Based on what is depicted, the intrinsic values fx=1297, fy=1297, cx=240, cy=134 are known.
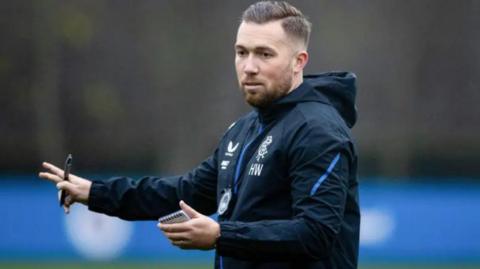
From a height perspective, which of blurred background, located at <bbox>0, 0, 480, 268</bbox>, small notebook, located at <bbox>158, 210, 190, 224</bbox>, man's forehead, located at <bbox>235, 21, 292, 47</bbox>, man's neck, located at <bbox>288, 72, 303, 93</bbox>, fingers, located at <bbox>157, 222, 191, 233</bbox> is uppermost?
blurred background, located at <bbox>0, 0, 480, 268</bbox>

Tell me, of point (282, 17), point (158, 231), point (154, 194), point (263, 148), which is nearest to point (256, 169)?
point (263, 148)

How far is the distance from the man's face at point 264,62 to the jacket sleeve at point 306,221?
0.33 metres

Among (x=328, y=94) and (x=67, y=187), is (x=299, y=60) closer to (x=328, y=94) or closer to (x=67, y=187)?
(x=328, y=94)

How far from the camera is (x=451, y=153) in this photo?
18031mm

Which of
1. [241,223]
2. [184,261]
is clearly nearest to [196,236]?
[241,223]

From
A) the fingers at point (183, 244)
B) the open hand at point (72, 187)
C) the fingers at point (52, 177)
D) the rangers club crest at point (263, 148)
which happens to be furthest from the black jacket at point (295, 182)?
the fingers at point (52, 177)

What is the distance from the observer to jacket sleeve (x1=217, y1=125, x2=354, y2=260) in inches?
189

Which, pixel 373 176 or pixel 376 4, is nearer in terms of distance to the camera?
pixel 373 176

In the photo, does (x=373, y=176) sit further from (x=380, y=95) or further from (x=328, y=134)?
(x=328, y=134)

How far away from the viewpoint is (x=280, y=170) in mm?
4969

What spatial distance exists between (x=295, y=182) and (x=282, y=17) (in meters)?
0.71

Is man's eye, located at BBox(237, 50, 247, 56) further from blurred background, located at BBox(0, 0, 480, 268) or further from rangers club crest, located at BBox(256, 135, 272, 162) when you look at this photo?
blurred background, located at BBox(0, 0, 480, 268)

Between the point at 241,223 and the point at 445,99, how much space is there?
1508cm

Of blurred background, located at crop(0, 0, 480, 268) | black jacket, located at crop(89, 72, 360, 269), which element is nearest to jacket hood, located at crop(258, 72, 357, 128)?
black jacket, located at crop(89, 72, 360, 269)
